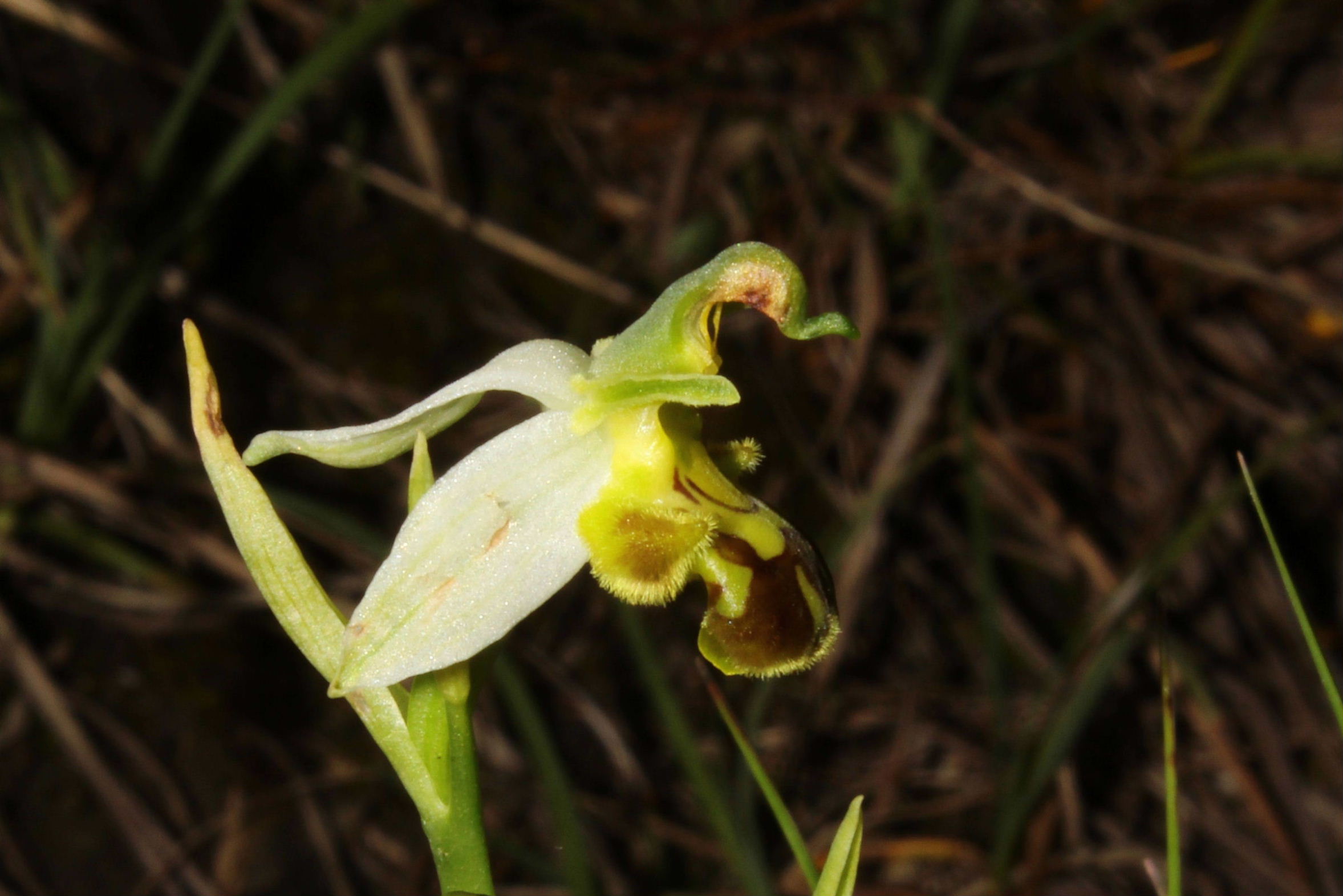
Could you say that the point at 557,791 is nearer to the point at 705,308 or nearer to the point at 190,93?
the point at 705,308

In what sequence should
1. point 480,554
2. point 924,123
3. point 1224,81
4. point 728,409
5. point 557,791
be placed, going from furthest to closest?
point 1224,81, point 924,123, point 728,409, point 557,791, point 480,554

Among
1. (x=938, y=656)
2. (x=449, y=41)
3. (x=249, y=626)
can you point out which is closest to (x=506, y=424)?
(x=249, y=626)

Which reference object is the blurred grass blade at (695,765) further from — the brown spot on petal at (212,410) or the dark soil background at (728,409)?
the brown spot on petal at (212,410)

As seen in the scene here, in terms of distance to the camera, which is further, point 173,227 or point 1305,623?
point 173,227

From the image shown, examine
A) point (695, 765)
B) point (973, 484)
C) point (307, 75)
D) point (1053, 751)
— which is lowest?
point (1053, 751)

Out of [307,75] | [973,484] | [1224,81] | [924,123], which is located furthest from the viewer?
[1224,81]

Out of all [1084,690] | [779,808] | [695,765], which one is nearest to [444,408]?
[779,808]
